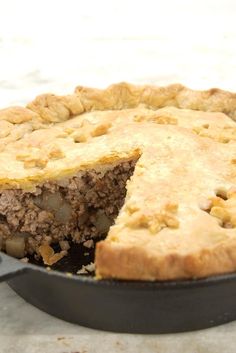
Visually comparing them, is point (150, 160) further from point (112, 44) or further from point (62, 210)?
point (112, 44)

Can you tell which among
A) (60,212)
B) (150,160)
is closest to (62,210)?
(60,212)

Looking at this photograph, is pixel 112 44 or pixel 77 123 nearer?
pixel 77 123

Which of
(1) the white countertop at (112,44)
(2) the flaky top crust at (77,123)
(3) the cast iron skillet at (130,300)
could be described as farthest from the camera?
(1) the white countertop at (112,44)

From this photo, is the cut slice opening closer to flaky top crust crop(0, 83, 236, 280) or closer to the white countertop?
flaky top crust crop(0, 83, 236, 280)

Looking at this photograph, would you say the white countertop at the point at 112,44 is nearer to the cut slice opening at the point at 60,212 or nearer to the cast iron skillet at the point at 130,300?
the cut slice opening at the point at 60,212

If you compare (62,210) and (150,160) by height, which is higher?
(150,160)

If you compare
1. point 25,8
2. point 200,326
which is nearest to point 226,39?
point 25,8

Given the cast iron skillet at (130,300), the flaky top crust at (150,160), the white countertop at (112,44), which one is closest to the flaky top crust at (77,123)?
the flaky top crust at (150,160)
